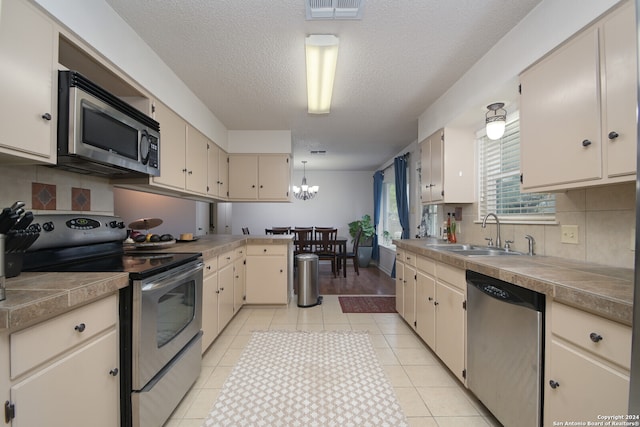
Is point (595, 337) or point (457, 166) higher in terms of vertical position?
point (457, 166)

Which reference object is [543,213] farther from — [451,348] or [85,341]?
[85,341]

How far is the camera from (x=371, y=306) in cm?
344

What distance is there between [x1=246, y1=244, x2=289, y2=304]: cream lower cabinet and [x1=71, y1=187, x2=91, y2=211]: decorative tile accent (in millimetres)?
1765

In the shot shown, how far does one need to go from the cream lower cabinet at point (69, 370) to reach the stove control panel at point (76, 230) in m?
0.56

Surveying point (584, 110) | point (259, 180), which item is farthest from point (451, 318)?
point (259, 180)

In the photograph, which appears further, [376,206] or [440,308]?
[376,206]

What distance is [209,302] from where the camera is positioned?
217 cm

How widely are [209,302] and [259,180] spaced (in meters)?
1.99

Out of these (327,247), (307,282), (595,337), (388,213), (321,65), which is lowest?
(307,282)

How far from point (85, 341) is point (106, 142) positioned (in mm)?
988

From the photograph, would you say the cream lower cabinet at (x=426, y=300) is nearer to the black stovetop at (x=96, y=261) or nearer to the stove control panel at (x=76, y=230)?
the black stovetop at (x=96, y=261)

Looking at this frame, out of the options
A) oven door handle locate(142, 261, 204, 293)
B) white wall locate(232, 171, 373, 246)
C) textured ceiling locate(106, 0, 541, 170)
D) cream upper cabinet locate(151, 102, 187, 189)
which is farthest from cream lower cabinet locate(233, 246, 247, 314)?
white wall locate(232, 171, 373, 246)

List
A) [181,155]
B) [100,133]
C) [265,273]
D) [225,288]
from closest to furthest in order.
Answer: [100,133] < [181,155] < [225,288] < [265,273]

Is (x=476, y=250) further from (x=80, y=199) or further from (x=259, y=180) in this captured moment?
(x=80, y=199)
